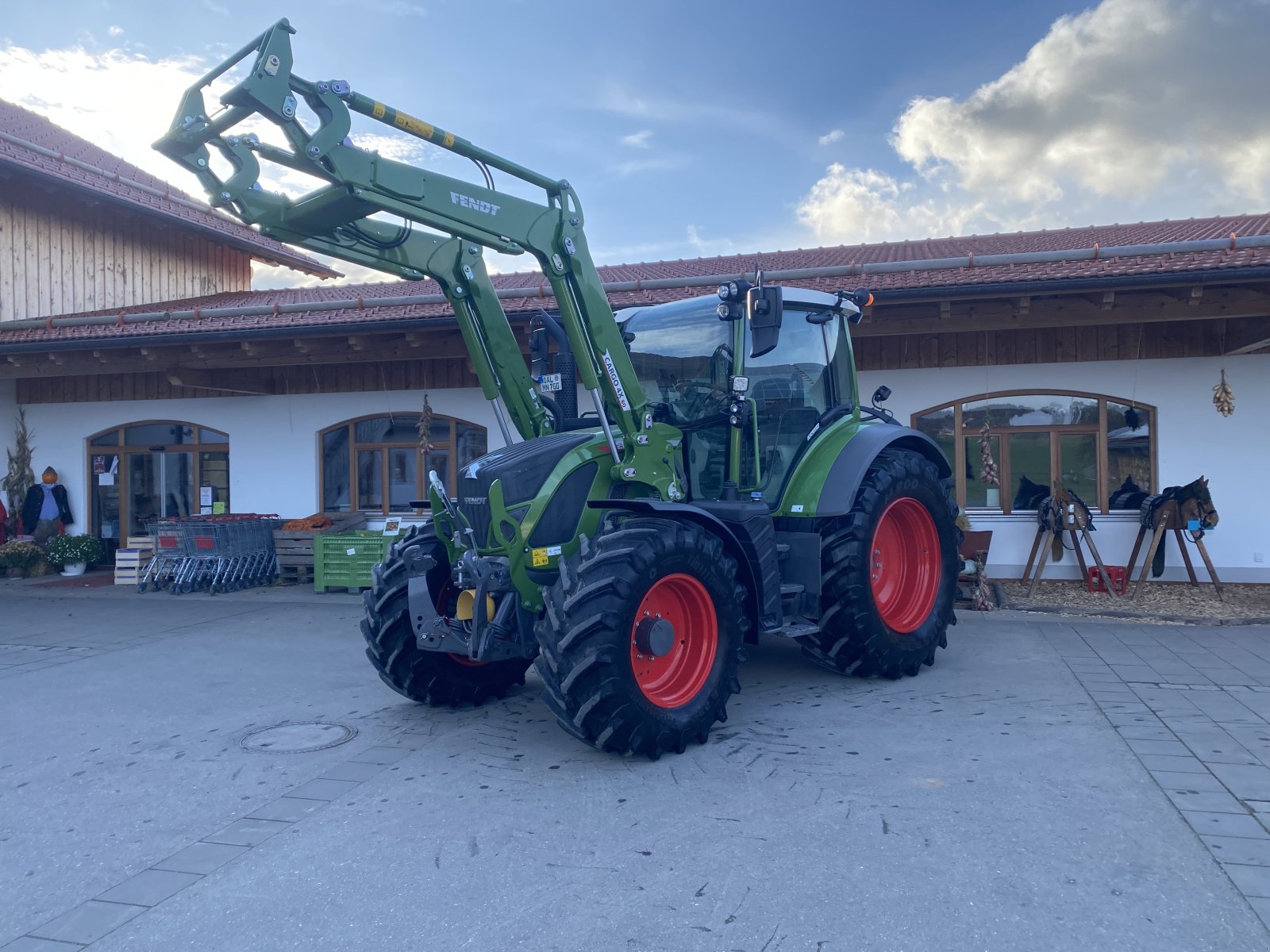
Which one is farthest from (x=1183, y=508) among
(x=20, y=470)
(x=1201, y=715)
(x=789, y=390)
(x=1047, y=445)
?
(x=20, y=470)

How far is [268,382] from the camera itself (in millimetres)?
12703

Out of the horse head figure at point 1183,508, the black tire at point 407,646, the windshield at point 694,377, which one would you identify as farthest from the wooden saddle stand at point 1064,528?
the black tire at point 407,646

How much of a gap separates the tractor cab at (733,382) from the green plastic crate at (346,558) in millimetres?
5706

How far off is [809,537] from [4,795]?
4.41 m

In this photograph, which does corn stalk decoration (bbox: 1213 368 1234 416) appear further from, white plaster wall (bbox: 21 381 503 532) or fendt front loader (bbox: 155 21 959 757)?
white plaster wall (bbox: 21 381 503 532)

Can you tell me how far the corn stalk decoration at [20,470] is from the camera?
13930 mm

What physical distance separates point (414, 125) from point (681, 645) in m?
2.95

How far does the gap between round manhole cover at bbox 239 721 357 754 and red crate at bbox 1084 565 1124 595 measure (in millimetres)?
7459

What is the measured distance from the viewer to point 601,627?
14.6 ft

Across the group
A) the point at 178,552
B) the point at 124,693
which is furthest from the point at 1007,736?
the point at 178,552

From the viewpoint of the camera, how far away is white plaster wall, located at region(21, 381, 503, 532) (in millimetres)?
12180

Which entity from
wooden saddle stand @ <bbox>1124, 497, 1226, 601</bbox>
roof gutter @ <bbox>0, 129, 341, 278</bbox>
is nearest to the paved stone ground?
wooden saddle stand @ <bbox>1124, 497, 1226, 601</bbox>

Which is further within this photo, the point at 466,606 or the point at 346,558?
the point at 346,558

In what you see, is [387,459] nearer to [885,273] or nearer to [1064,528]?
[885,273]
